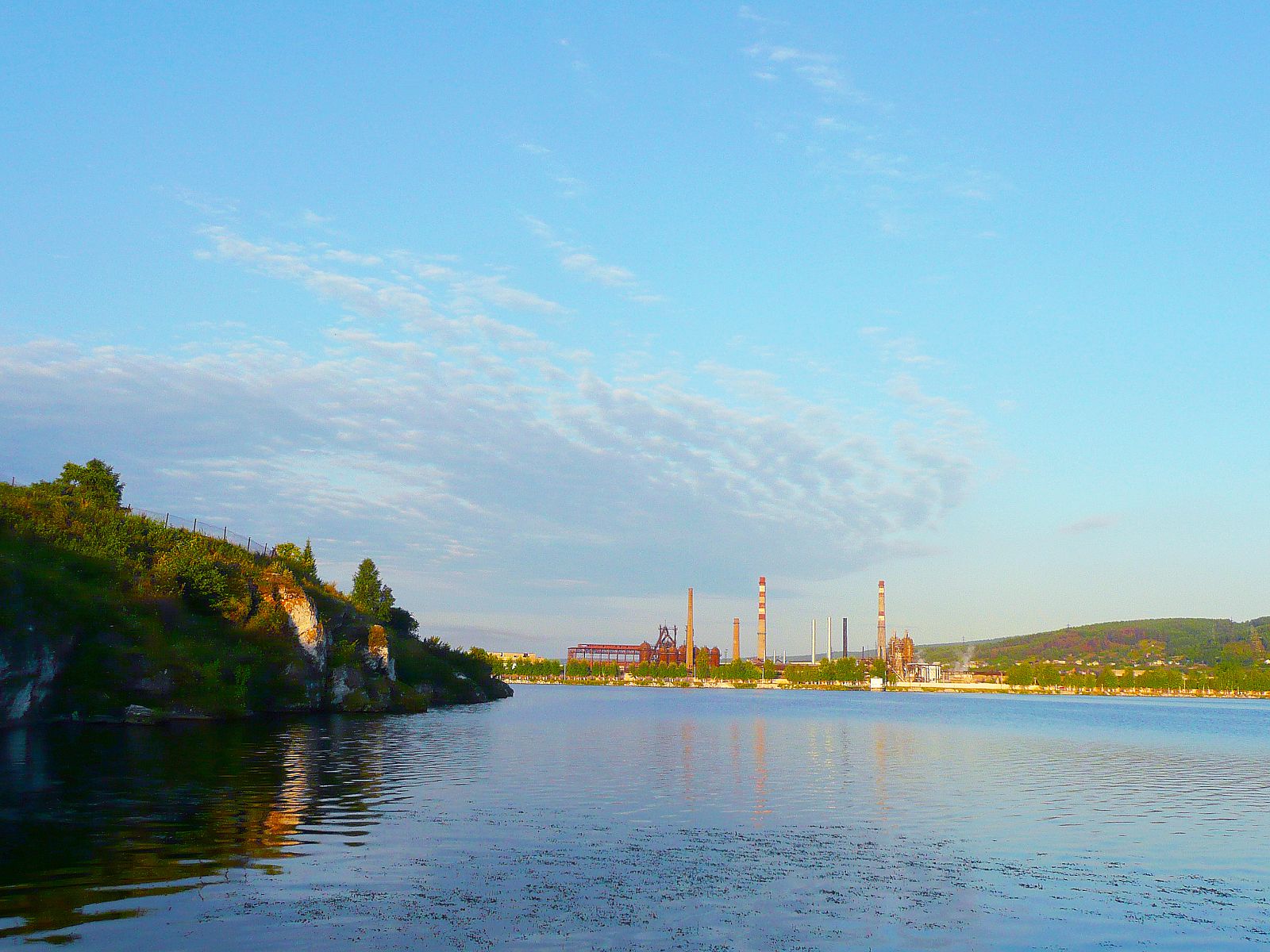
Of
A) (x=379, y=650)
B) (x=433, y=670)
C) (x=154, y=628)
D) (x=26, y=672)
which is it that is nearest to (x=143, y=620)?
(x=154, y=628)

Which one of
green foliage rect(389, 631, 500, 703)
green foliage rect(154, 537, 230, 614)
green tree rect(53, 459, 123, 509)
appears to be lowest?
green foliage rect(389, 631, 500, 703)

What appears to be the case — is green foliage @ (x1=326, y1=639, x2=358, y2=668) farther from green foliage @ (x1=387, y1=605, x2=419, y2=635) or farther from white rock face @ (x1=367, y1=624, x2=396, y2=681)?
green foliage @ (x1=387, y1=605, x2=419, y2=635)

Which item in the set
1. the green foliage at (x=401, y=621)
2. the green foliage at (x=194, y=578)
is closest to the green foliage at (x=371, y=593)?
the green foliage at (x=401, y=621)

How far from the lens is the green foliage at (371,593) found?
169m

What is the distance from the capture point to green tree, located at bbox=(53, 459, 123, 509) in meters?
106

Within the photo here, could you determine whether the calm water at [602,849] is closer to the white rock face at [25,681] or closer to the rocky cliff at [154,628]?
the white rock face at [25,681]

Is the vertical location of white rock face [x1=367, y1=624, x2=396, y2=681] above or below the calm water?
above

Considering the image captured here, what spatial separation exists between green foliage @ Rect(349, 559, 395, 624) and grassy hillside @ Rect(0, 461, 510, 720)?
43.4 metres

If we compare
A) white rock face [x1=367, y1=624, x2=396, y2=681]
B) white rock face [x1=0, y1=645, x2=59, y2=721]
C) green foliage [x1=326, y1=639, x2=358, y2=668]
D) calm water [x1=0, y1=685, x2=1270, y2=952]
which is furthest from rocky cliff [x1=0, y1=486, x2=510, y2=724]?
calm water [x1=0, y1=685, x2=1270, y2=952]

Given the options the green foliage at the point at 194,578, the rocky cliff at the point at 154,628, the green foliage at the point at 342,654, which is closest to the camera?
the rocky cliff at the point at 154,628

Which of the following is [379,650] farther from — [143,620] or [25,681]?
[25,681]

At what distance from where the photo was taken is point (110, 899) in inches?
848

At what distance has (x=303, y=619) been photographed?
342 feet

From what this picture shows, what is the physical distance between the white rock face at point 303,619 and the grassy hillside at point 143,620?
48 cm
